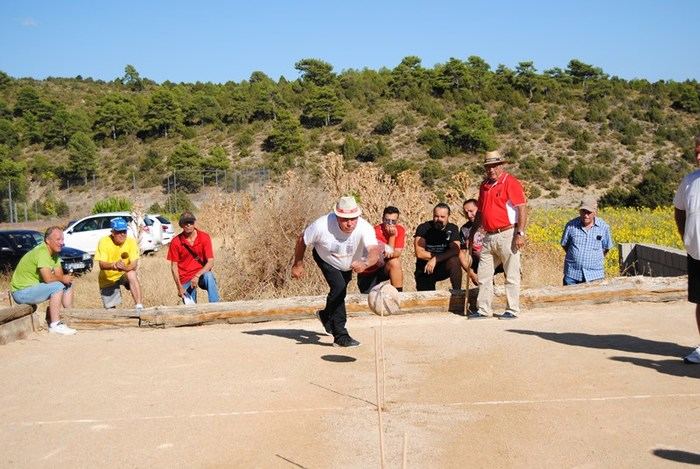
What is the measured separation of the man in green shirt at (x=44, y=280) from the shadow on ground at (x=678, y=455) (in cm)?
682

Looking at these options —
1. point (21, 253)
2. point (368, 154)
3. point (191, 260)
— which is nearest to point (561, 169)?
point (368, 154)

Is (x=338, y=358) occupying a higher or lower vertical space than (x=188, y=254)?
lower

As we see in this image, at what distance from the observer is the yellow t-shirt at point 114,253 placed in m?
10.6

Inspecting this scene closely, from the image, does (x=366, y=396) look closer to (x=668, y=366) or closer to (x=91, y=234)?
(x=668, y=366)

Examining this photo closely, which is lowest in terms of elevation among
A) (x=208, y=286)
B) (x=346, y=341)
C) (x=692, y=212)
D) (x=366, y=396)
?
(x=366, y=396)

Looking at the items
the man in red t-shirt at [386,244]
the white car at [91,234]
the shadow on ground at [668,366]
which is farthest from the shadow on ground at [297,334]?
the white car at [91,234]

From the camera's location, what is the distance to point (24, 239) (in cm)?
1939

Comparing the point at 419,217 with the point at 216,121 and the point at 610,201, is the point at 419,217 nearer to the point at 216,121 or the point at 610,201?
the point at 610,201

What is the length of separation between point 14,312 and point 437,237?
16.2 feet

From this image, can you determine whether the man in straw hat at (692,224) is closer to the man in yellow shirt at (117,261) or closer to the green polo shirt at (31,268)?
the man in yellow shirt at (117,261)

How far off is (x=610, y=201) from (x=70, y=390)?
3145 cm

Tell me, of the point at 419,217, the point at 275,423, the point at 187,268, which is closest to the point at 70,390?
the point at 275,423

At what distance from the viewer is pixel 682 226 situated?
679cm

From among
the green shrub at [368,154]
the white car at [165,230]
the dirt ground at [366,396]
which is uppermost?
the green shrub at [368,154]
